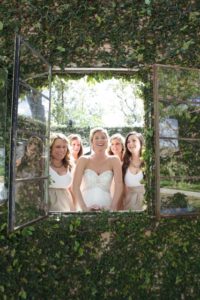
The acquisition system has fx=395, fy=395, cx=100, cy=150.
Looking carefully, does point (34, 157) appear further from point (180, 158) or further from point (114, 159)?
point (114, 159)

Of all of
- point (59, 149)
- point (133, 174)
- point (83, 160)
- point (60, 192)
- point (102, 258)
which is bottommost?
point (102, 258)

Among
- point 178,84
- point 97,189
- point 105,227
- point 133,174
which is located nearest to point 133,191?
point 133,174

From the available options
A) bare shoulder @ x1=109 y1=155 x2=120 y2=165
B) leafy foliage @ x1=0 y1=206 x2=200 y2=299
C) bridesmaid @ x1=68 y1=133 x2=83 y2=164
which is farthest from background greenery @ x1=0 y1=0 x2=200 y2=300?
bridesmaid @ x1=68 y1=133 x2=83 y2=164

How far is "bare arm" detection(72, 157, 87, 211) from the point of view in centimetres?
578

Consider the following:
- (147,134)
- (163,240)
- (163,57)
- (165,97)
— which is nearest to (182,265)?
(163,240)

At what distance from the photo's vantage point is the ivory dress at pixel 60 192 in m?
5.66

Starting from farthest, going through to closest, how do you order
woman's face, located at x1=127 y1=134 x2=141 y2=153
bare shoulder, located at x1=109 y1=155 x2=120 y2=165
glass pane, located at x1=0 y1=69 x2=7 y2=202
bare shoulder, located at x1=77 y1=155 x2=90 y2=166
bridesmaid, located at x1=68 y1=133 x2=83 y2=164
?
1. bridesmaid, located at x1=68 y1=133 x2=83 y2=164
2. woman's face, located at x1=127 y1=134 x2=141 y2=153
3. bare shoulder, located at x1=77 y1=155 x2=90 y2=166
4. bare shoulder, located at x1=109 y1=155 x2=120 y2=165
5. glass pane, located at x1=0 y1=69 x2=7 y2=202

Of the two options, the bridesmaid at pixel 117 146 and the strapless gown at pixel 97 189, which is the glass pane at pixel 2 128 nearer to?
the strapless gown at pixel 97 189

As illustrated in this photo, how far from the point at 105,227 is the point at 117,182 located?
147 centimetres

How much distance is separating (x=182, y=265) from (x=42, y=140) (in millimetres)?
2148

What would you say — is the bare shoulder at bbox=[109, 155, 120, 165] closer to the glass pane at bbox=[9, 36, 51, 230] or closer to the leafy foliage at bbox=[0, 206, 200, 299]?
the leafy foliage at bbox=[0, 206, 200, 299]

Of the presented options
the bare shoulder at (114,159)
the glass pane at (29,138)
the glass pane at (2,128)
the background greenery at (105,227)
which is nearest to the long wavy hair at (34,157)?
the glass pane at (29,138)

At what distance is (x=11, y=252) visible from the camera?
4.27 meters

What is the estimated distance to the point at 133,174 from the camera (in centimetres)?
591
